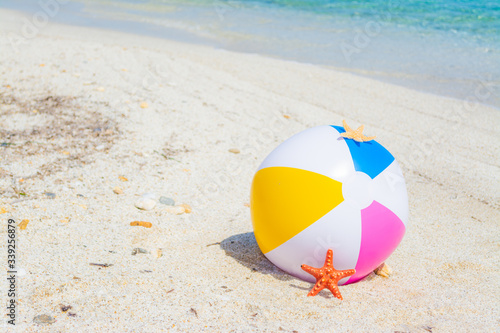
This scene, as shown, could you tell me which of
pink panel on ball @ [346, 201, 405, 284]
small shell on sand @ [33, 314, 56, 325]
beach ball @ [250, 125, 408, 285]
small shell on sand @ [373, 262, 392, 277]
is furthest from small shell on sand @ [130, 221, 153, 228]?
small shell on sand @ [373, 262, 392, 277]

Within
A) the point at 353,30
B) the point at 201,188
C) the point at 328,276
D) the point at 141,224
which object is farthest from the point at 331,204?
the point at 353,30

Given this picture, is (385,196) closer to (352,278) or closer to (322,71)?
(352,278)

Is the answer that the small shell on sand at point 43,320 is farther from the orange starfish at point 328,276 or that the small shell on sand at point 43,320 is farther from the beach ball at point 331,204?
the orange starfish at point 328,276

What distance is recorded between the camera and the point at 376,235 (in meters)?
3.16

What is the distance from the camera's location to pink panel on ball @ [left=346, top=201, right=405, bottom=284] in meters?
3.11

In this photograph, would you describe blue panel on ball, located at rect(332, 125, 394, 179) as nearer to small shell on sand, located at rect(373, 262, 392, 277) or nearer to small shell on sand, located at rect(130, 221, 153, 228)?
small shell on sand, located at rect(373, 262, 392, 277)

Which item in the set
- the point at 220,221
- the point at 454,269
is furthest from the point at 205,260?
the point at 454,269

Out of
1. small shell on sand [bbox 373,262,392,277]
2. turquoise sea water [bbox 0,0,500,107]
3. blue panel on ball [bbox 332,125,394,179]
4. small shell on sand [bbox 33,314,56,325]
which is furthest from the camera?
turquoise sea water [bbox 0,0,500,107]

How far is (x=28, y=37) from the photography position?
969 cm

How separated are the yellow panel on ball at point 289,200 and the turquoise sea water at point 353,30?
631cm

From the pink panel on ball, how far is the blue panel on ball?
0.79ft

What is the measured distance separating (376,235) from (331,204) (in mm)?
398

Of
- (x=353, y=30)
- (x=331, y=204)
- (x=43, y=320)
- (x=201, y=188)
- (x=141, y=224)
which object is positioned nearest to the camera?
(x=43, y=320)

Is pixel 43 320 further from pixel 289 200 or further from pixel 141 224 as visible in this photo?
pixel 289 200
